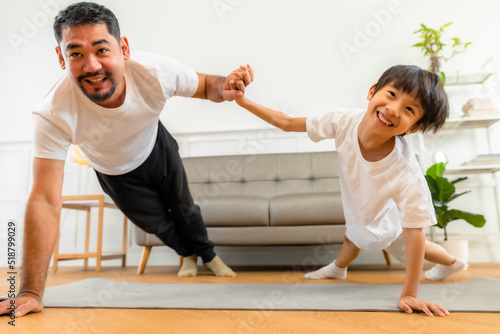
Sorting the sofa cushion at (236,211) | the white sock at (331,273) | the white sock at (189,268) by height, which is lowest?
the white sock at (189,268)

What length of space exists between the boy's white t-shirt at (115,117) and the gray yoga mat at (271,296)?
1.40 feet

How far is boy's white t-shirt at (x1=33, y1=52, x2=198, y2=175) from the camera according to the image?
3.32ft

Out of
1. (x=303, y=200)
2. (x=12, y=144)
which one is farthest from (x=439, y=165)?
(x=12, y=144)

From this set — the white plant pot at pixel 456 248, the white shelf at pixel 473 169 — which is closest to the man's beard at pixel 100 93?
the white plant pot at pixel 456 248

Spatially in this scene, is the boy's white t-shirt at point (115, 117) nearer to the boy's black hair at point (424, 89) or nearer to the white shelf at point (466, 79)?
the boy's black hair at point (424, 89)

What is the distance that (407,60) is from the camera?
112 inches

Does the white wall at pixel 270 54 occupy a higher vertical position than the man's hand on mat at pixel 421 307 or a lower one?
higher

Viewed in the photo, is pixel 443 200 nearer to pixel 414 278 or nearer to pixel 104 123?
pixel 414 278

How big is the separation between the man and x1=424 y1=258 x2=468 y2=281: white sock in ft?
3.34

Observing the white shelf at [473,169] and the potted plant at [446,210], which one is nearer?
the potted plant at [446,210]

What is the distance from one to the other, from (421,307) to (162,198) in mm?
1093

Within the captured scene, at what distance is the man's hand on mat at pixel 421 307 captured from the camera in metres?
0.90

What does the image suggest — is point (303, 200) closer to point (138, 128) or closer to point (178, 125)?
point (138, 128)

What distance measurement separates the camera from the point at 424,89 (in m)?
1.04
